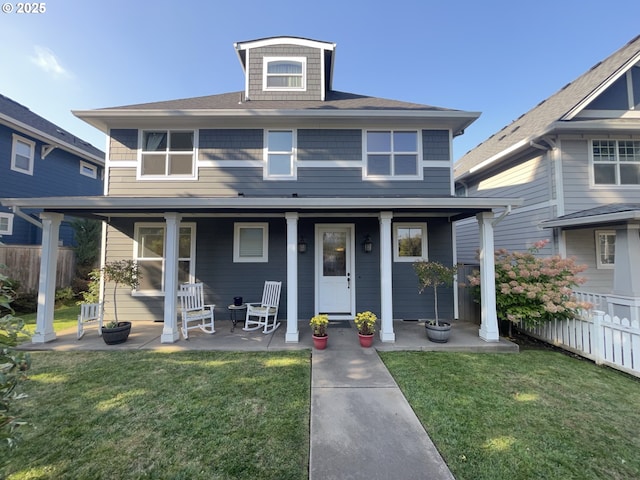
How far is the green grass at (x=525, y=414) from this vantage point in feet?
7.15

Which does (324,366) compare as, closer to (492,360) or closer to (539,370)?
(492,360)

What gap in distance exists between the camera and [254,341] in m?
5.07

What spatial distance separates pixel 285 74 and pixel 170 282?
6341 mm

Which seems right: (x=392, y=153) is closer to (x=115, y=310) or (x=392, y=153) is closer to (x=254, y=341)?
(x=254, y=341)

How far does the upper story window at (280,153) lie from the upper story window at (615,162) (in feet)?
25.2

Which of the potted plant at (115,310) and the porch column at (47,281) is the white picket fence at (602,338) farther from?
the porch column at (47,281)

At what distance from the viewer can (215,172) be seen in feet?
21.5

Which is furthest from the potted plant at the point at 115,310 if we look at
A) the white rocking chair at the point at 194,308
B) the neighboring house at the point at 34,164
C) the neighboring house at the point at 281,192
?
the neighboring house at the point at 34,164

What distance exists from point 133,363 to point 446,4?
40.6 ft

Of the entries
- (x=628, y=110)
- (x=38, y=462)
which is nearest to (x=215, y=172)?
(x=38, y=462)

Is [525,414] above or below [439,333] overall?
below

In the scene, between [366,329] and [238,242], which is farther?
[238,242]

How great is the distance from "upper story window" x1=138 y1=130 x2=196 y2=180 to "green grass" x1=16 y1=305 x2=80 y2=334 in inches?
155

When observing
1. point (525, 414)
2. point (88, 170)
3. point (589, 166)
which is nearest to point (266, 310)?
point (525, 414)
